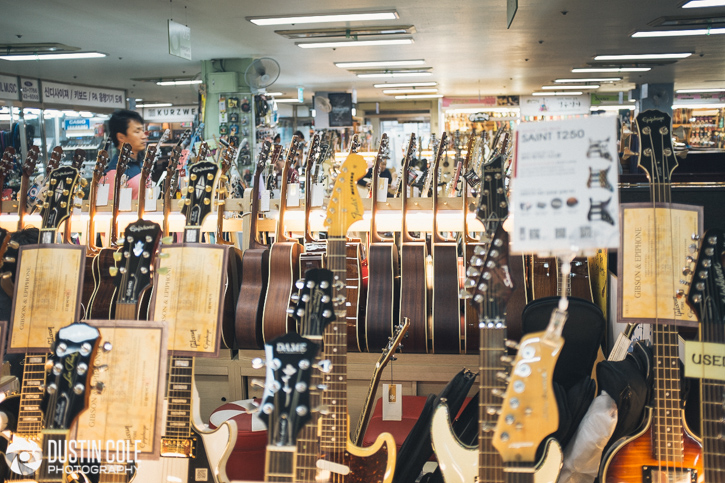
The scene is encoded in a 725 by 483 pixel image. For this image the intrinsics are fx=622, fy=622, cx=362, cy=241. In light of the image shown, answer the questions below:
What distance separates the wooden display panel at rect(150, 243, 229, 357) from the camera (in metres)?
1.87

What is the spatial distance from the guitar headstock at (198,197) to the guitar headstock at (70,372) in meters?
0.70

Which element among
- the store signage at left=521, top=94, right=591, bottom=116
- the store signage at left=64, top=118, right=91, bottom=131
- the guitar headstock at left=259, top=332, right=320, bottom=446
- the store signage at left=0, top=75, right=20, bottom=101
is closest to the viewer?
the guitar headstock at left=259, top=332, right=320, bottom=446

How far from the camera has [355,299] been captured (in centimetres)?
292

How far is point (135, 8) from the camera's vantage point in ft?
19.9

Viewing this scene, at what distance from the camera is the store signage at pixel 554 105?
1628cm

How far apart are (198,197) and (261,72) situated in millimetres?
6308

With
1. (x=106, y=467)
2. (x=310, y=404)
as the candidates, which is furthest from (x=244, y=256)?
(x=310, y=404)

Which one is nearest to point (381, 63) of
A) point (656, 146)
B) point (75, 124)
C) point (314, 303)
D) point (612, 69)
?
point (612, 69)

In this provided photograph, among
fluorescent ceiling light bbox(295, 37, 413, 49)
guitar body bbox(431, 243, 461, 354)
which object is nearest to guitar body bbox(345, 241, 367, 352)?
guitar body bbox(431, 243, 461, 354)

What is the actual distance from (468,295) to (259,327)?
1.59 metres

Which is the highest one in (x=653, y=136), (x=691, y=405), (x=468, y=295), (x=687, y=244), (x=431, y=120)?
(x=431, y=120)

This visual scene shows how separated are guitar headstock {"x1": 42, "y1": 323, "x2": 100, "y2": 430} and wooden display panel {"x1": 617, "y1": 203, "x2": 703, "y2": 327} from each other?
4.70 ft

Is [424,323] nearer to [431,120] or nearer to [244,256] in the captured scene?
[244,256]

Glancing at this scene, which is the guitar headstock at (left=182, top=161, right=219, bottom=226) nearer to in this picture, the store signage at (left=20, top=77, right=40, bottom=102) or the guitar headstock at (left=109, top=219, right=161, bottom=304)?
the guitar headstock at (left=109, top=219, right=161, bottom=304)
